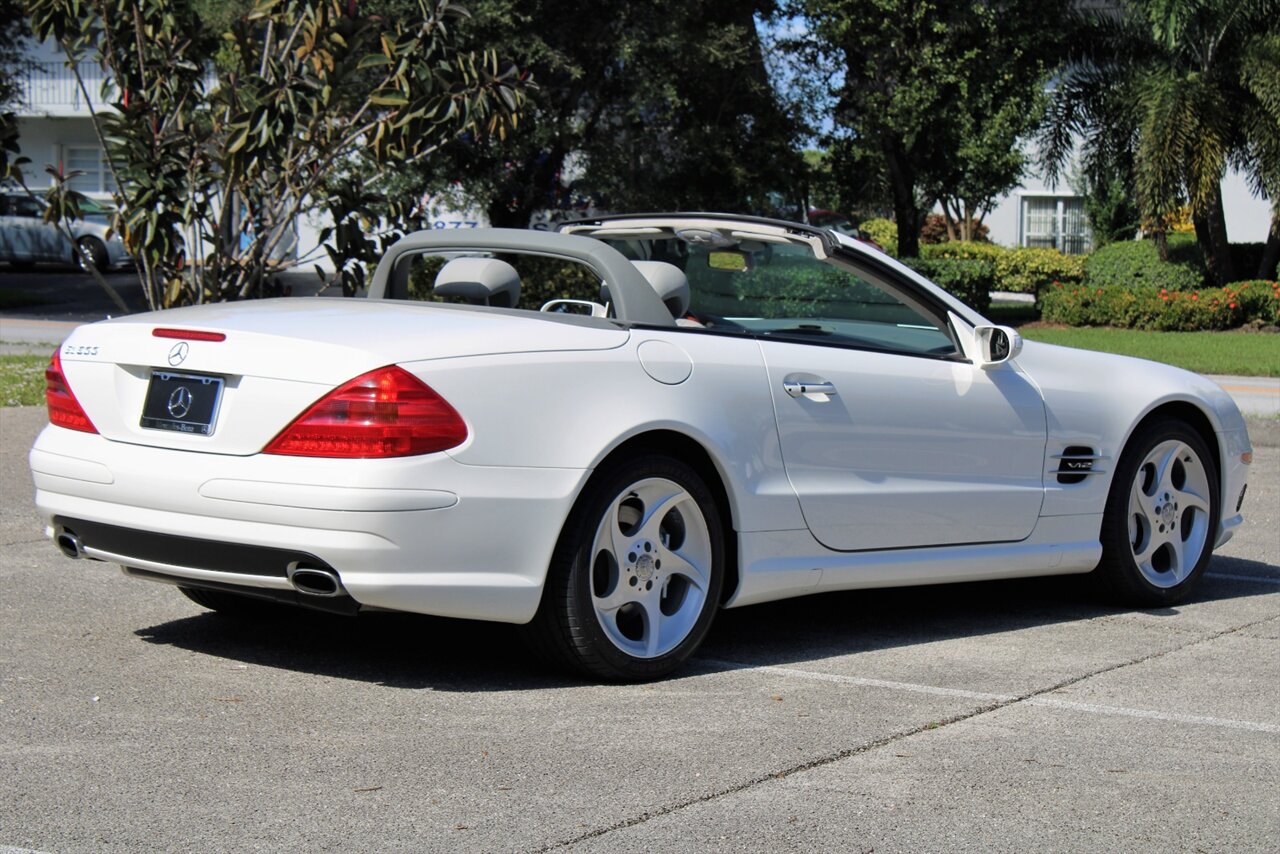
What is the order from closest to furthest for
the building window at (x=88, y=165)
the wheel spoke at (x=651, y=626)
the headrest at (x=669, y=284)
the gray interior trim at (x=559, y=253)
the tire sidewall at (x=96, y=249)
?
the wheel spoke at (x=651, y=626) < the gray interior trim at (x=559, y=253) < the headrest at (x=669, y=284) < the tire sidewall at (x=96, y=249) < the building window at (x=88, y=165)

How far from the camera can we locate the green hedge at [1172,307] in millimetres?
24266

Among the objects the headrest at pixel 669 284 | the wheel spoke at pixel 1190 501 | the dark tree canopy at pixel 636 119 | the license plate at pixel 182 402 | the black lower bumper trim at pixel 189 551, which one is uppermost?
the dark tree canopy at pixel 636 119

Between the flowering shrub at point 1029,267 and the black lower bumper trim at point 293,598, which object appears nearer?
the black lower bumper trim at point 293,598

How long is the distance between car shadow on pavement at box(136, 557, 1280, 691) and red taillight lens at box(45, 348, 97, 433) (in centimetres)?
81

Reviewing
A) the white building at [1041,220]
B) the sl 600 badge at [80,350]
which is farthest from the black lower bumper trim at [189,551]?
the white building at [1041,220]

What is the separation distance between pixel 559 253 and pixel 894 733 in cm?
199

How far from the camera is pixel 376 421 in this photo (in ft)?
15.2

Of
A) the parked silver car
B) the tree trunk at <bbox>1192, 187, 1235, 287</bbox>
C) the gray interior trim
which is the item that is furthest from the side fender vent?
the parked silver car

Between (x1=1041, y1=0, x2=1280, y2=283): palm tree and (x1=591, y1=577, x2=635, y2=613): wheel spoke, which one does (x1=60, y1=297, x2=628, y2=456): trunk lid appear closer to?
(x1=591, y1=577, x2=635, y2=613): wheel spoke

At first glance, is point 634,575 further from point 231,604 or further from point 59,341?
point 59,341

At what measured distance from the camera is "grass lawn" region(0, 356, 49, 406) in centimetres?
1301

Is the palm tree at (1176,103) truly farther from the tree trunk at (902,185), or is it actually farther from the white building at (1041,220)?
the white building at (1041,220)

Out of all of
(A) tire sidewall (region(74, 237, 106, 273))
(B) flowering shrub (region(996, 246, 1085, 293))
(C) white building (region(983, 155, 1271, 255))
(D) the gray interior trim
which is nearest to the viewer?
(D) the gray interior trim

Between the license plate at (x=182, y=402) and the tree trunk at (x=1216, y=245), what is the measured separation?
23.7 metres
